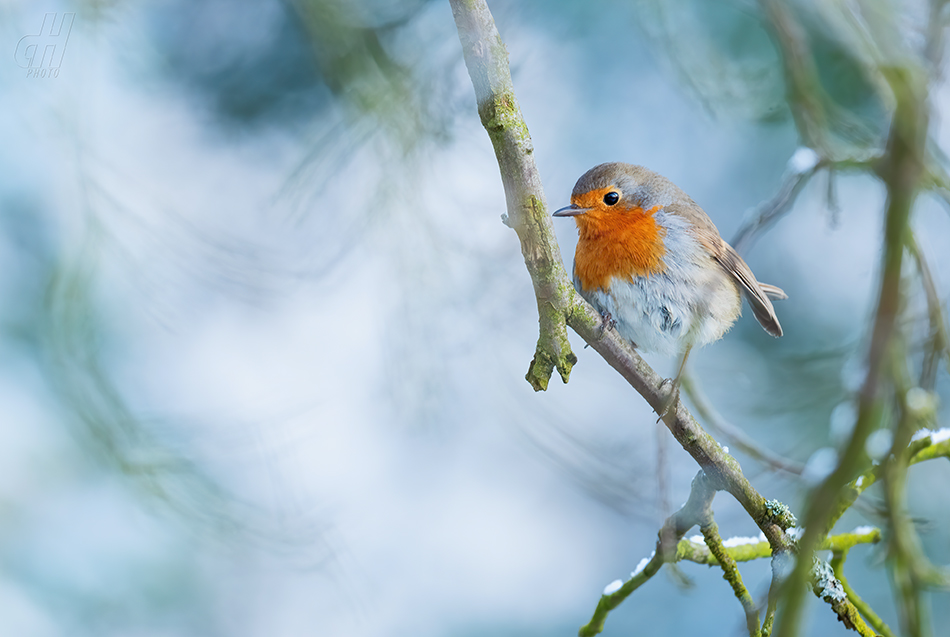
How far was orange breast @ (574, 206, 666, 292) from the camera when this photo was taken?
202cm

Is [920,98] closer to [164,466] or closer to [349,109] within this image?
[349,109]

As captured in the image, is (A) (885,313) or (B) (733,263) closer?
(A) (885,313)

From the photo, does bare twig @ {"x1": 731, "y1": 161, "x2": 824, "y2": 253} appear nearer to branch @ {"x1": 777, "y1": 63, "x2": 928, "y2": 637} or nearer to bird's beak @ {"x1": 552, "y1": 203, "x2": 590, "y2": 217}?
bird's beak @ {"x1": 552, "y1": 203, "x2": 590, "y2": 217}

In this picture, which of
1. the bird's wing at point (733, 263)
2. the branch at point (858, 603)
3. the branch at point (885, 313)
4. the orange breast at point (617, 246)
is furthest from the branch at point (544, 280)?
the bird's wing at point (733, 263)

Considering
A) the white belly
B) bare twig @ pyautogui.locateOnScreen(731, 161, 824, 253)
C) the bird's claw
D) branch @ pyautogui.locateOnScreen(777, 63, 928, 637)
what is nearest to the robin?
the white belly

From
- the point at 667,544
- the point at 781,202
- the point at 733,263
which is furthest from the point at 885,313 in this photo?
the point at 733,263

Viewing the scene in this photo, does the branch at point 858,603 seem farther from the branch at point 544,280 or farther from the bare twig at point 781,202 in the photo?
the bare twig at point 781,202

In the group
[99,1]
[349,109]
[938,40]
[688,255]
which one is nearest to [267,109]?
[349,109]

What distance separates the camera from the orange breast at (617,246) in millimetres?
2018

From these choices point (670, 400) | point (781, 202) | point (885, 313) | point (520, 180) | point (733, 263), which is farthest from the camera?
point (733, 263)

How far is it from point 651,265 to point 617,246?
0.11 m

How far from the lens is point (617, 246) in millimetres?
2039

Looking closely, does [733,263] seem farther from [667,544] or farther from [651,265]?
[667,544]

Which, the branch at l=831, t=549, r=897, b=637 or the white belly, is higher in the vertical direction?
the white belly
